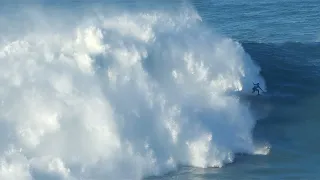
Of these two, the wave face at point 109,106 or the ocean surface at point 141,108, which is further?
the ocean surface at point 141,108

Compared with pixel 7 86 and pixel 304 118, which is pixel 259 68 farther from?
pixel 7 86

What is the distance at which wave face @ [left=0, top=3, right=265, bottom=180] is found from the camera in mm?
23672

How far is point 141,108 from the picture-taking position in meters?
25.3

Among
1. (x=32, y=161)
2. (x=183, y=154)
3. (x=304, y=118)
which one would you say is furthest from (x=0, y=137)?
(x=304, y=118)

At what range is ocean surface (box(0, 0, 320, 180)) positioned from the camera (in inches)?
938

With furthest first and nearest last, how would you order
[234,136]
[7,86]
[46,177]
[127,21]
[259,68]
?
[259,68] < [127,21] < [234,136] < [7,86] < [46,177]

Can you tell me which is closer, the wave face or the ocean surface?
the wave face

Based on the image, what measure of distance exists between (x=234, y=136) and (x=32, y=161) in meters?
6.93

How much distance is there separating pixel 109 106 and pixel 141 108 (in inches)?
46.9

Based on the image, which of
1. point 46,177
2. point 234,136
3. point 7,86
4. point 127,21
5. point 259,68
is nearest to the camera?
point 46,177

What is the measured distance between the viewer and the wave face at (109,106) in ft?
77.7

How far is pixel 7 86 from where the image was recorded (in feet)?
80.5

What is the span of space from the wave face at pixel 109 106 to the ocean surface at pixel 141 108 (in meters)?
0.03

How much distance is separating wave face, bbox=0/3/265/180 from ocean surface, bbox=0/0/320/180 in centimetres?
3
